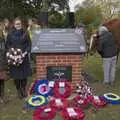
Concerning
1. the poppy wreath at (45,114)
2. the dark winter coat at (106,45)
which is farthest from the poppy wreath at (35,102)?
the dark winter coat at (106,45)

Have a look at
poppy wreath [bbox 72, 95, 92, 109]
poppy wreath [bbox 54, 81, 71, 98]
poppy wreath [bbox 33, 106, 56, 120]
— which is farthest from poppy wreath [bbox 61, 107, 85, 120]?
poppy wreath [bbox 54, 81, 71, 98]

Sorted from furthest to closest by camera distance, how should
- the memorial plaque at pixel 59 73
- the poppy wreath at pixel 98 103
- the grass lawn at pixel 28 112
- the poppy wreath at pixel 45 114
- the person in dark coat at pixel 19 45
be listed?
the memorial plaque at pixel 59 73, the person in dark coat at pixel 19 45, the poppy wreath at pixel 98 103, the grass lawn at pixel 28 112, the poppy wreath at pixel 45 114

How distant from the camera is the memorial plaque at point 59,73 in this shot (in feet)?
32.7

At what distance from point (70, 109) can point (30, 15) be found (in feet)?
26.1

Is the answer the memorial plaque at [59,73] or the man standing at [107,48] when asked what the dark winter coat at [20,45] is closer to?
the memorial plaque at [59,73]

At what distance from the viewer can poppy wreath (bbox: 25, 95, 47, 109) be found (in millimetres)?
8930

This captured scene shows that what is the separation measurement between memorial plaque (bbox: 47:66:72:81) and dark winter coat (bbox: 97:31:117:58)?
1551 mm

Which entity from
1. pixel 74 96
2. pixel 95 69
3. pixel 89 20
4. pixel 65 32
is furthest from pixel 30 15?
pixel 89 20

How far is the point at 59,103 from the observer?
8.78 meters

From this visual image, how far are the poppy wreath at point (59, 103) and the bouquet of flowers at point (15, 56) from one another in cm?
117

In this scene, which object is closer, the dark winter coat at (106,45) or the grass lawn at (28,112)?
the grass lawn at (28,112)

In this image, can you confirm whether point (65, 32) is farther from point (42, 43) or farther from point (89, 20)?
point (89, 20)

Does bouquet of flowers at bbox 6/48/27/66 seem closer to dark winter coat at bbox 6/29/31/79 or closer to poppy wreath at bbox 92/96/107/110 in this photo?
dark winter coat at bbox 6/29/31/79

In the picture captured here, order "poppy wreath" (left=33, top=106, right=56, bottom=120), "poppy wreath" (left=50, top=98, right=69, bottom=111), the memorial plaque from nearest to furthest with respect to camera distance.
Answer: "poppy wreath" (left=33, top=106, right=56, bottom=120) → "poppy wreath" (left=50, top=98, right=69, bottom=111) → the memorial plaque
